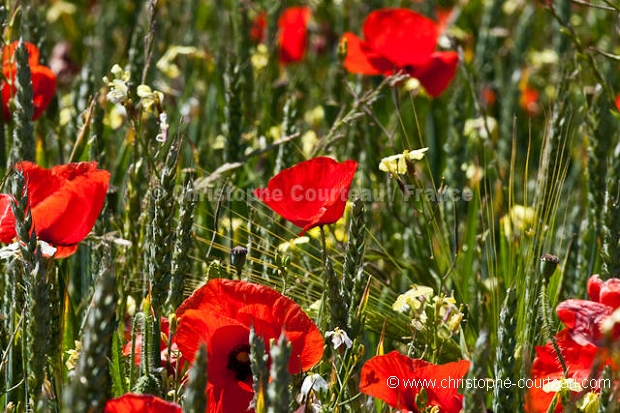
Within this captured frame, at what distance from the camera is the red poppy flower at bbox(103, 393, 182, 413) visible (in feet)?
2.80

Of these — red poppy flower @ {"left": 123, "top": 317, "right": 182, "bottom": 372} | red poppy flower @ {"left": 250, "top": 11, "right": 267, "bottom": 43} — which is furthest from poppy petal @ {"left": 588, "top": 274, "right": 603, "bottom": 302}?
red poppy flower @ {"left": 250, "top": 11, "right": 267, "bottom": 43}

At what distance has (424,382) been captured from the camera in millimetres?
1023

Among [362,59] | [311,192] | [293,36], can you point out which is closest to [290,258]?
[311,192]

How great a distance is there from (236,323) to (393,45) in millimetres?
931

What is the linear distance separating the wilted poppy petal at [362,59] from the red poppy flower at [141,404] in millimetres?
1064

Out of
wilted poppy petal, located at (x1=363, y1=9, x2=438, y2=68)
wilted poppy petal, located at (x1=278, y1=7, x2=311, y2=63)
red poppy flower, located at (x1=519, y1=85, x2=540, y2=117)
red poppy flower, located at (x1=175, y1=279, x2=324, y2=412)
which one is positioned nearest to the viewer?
red poppy flower, located at (x1=175, y1=279, x2=324, y2=412)

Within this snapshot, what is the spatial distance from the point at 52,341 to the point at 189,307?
0.44 feet

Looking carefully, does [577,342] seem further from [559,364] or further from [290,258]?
[290,258]

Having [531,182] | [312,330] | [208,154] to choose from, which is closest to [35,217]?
[312,330]

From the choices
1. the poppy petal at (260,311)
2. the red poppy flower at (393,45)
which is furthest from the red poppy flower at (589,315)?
the red poppy flower at (393,45)

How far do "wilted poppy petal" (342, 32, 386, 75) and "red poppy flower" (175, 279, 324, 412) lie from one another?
0.89 metres

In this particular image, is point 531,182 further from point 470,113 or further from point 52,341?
point 52,341

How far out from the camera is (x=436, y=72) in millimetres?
1913

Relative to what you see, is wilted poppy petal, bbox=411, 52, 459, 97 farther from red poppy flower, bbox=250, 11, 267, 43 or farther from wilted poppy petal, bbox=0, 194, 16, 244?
wilted poppy petal, bbox=0, 194, 16, 244
